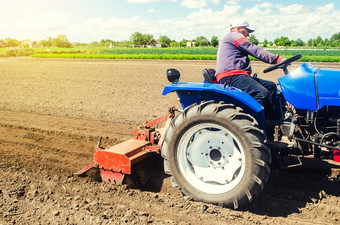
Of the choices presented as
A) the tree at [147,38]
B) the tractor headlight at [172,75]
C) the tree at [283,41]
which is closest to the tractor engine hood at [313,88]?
the tractor headlight at [172,75]

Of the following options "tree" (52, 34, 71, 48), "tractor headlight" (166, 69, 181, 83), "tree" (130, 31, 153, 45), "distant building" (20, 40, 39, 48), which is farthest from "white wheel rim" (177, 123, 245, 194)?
"tree" (130, 31, 153, 45)

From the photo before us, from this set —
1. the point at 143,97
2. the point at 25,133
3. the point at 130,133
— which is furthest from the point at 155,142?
the point at 143,97

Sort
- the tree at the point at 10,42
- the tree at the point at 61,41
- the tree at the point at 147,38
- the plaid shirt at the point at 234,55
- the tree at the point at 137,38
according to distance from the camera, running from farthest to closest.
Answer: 1. the tree at the point at 147,38
2. the tree at the point at 137,38
3. the tree at the point at 61,41
4. the tree at the point at 10,42
5. the plaid shirt at the point at 234,55

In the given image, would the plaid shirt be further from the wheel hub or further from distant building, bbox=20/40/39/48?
distant building, bbox=20/40/39/48

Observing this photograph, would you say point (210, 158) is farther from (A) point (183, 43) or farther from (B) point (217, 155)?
(A) point (183, 43)

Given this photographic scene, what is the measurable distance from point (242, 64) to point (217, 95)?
1.58 ft

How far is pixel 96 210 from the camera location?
10.7ft

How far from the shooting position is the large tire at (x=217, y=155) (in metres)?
3.09

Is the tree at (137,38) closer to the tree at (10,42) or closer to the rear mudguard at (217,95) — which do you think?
the tree at (10,42)

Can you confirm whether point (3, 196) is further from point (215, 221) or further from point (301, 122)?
point (301, 122)

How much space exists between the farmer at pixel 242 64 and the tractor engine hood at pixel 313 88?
0.27 metres

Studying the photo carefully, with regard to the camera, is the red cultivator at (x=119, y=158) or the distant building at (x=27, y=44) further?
the distant building at (x=27, y=44)

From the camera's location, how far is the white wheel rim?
131 inches

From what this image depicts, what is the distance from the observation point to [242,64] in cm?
371
